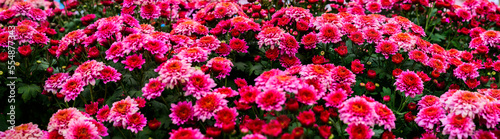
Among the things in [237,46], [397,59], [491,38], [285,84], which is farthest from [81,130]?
[491,38]

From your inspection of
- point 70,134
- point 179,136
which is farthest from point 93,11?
point 179,136

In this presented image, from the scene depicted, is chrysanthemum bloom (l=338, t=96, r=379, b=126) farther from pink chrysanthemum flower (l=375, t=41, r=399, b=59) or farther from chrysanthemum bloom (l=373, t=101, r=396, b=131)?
pink chrysanthemum flower (l=375, t=41, r=399, b=59)

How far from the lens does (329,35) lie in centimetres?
295

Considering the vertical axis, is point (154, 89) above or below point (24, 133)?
above

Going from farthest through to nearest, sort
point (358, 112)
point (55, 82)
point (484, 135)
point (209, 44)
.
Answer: point (209, 44), point (55, 82), point (484, 135), point (358, 112)

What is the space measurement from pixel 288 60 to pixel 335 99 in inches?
34.1

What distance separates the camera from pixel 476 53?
140 inches

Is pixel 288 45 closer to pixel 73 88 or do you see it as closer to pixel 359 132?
pixel 359 132

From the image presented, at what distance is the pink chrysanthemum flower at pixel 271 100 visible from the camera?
192 cm

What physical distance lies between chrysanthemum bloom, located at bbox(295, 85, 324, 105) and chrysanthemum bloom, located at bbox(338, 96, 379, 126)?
0.18m

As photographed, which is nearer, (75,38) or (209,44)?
(209,44)

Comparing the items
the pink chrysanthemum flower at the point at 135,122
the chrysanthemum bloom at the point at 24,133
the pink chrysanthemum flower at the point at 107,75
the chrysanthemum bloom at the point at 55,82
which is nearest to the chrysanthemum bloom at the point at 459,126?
the pink chrysanthemum flower at the point at 135,122

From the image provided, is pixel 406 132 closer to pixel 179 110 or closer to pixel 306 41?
pixel 306 41

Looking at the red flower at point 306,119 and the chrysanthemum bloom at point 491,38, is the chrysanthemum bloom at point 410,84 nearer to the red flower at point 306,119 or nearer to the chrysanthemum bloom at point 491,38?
the red flower at point 306,119
